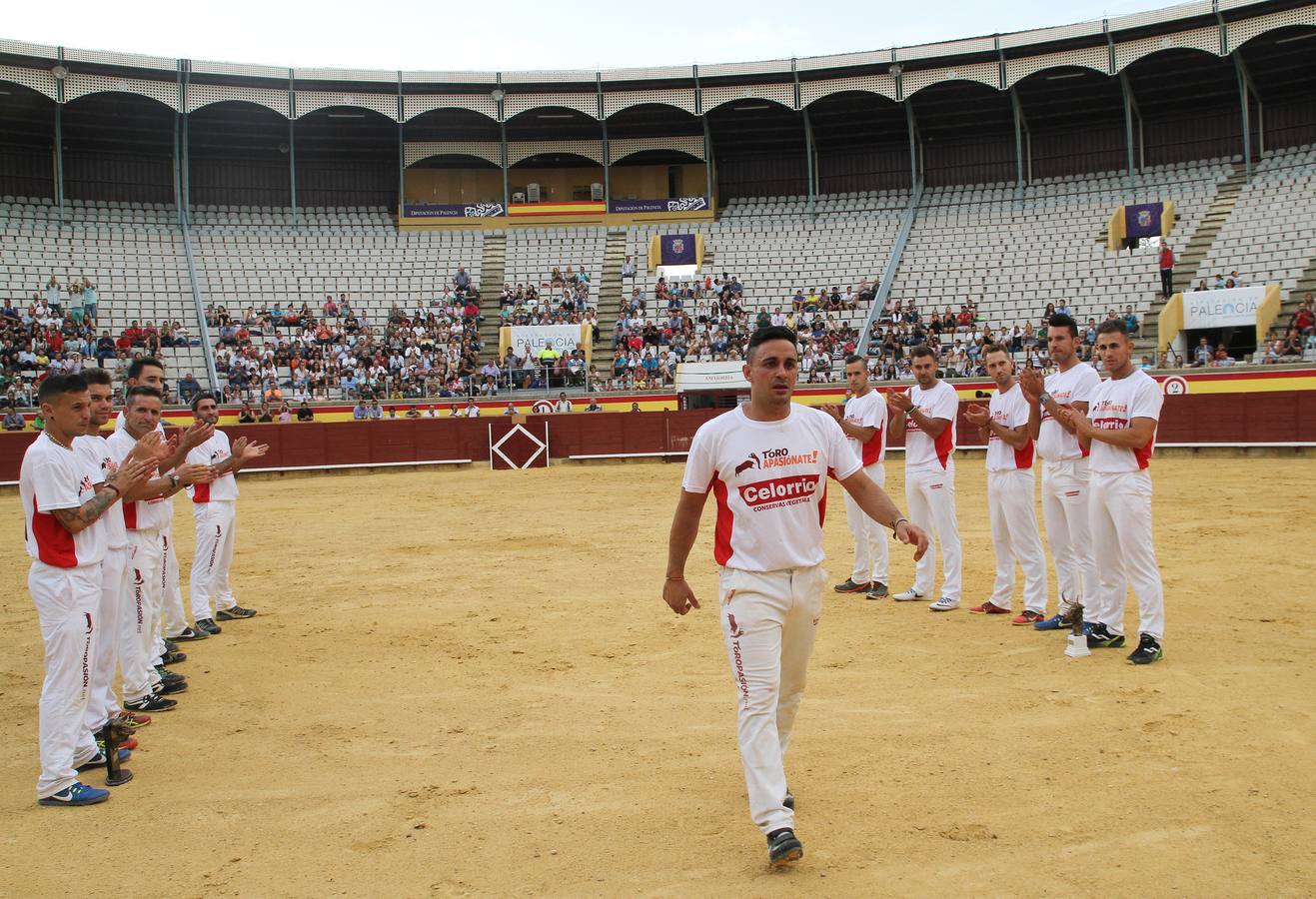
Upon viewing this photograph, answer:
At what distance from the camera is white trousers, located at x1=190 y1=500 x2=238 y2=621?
8.50m

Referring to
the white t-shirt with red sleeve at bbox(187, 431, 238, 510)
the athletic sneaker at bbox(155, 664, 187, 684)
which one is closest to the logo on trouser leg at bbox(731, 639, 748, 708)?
the athletic sneaker at bbox(155, 664, 187, 684)

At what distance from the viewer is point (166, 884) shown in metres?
3.83

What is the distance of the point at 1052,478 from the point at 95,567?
6193mm

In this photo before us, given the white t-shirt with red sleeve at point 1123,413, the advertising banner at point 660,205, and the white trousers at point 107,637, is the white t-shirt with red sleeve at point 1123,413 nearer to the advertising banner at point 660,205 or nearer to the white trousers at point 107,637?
the white trousers at point 107,637

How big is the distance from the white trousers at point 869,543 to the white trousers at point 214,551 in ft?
18.4

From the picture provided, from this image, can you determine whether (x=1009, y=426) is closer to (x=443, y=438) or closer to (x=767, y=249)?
(x=443, y=438)

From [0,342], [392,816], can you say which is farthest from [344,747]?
[0,342]

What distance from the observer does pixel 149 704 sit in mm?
6113

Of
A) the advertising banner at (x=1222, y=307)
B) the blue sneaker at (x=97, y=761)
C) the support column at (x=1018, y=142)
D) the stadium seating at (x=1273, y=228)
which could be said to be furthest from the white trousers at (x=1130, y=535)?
the support column at (x=1018, y=142)

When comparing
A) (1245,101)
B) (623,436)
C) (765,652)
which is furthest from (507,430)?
(1245,101)

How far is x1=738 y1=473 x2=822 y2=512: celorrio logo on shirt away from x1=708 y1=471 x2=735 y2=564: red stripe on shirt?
0.31ft

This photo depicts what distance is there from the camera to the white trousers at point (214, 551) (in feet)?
27.9

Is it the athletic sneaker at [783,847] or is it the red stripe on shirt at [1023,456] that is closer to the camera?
the athletic sneaker at [783,847]

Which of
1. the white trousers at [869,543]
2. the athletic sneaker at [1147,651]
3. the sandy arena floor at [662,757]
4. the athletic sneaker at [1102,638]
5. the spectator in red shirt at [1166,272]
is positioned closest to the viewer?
the sandy arena floor at [662,757]
